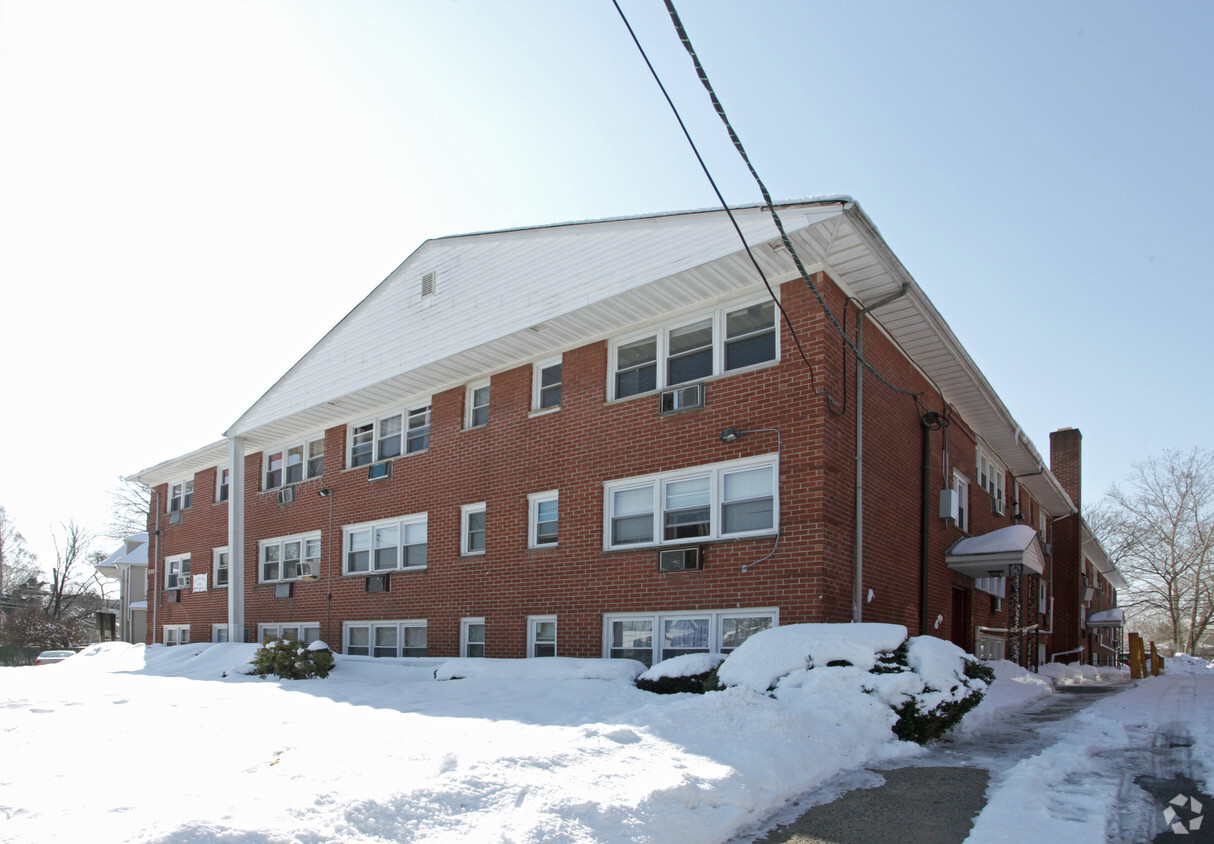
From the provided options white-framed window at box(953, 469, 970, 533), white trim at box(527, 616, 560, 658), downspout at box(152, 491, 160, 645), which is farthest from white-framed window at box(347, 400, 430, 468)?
downspout at box(152, 491, 160, 645)

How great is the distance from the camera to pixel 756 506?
40.1ft

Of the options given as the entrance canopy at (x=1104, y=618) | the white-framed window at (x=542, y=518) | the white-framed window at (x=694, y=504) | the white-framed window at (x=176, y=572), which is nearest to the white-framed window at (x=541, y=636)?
the white-framed window at (x=542, y=518)

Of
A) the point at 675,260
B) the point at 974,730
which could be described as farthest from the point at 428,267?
the point at 974,730

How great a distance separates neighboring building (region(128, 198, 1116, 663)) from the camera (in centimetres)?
1201

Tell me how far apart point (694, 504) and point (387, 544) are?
313 inches

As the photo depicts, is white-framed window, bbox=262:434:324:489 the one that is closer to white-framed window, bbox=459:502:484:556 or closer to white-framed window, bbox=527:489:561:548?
white-framed window, bbox=459:502:484:556

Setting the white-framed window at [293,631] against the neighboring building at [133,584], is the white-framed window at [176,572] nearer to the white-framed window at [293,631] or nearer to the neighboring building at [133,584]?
the white-framed window at [293,631]

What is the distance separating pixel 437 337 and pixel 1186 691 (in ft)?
53.2

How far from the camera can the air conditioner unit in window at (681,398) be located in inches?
506

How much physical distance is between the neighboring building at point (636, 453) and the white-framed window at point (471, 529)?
0.04 m

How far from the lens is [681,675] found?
1050 cm

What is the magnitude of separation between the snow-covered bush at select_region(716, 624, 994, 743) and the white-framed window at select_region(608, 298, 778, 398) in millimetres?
4304

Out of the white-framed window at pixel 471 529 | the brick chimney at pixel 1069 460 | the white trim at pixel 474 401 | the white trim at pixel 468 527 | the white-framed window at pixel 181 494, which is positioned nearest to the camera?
the white trim at pixel 468 527

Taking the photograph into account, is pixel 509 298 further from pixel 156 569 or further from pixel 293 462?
pixel 156 569
